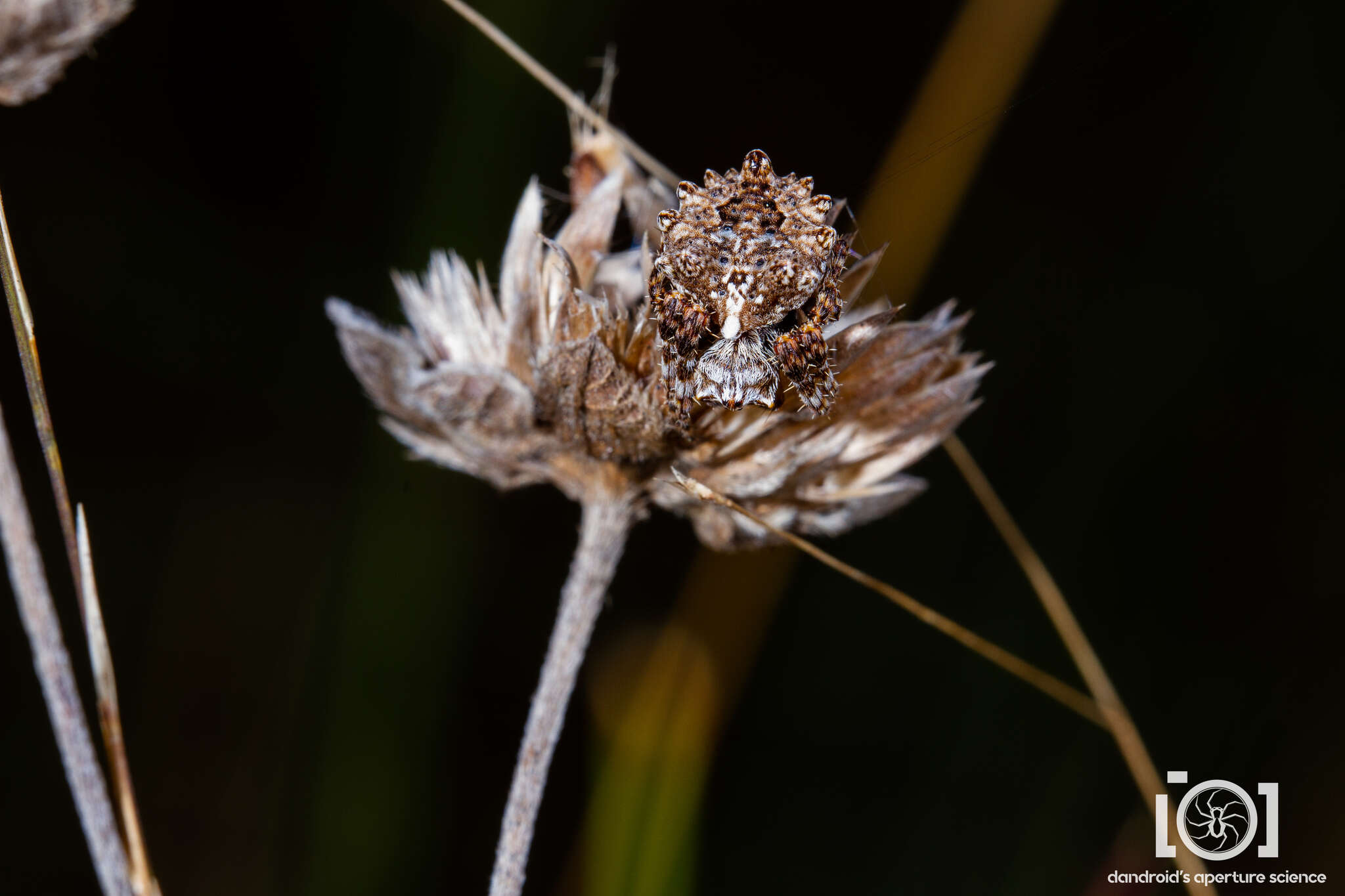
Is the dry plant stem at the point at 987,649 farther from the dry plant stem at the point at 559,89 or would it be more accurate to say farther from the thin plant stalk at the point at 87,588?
the thin plant stalk at the point at 87,588

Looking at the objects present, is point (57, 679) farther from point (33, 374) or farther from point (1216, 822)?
point (1216, 822)

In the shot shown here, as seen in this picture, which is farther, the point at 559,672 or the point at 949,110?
the point at 949,110

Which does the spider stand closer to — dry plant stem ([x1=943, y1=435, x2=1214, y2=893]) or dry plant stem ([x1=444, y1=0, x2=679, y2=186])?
dry plant stem ([x1=943, y1=435, x2=1214, y2=893])

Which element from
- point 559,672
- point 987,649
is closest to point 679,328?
point 559,672

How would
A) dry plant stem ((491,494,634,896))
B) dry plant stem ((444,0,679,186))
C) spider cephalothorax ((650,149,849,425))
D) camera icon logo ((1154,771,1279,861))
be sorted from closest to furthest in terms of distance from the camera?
spider cephalothorax ((650,149,849,425)) < dry plant stem ((491,494,634,896)) < dry plant stem ((444,0,679,186)) < camera icon logo ((1154,771,1279,861))

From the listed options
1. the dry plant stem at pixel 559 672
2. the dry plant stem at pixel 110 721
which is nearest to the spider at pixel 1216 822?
the dry plant stem at pixel 559 672

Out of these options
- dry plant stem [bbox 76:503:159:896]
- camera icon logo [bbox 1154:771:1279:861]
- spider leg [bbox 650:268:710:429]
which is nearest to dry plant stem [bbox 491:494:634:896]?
spider leg [bbox 650:268:710:429]

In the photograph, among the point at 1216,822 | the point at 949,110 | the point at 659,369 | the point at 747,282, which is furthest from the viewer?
the point at 949,110
